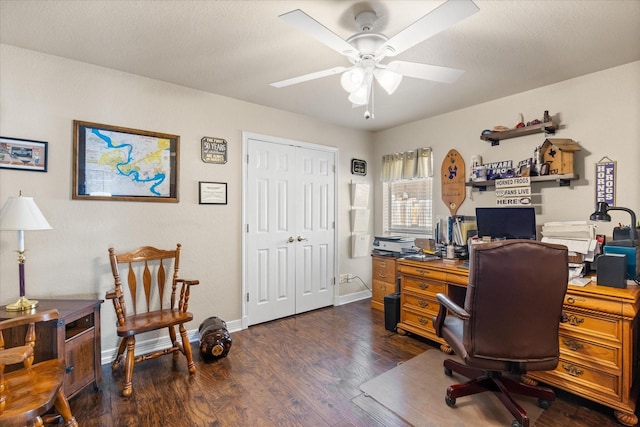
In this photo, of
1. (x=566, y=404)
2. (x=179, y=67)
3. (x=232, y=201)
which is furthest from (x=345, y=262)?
(x=179, y=67)

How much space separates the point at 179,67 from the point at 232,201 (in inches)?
51.6

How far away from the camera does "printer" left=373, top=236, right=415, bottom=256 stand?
3750mm

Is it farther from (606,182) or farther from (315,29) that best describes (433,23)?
(606,182)

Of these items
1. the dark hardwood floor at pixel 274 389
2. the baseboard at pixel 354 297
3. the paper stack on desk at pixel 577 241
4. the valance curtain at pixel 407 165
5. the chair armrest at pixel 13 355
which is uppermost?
the valance curtain at pixel 407 165

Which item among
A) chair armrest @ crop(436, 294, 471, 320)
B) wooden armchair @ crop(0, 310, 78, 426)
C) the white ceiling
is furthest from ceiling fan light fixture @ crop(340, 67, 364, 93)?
wooden armchair @ crop(0, 310, 78, 426)

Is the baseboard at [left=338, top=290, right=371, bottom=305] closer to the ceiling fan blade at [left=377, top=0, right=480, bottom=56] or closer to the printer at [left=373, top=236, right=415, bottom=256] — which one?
the printer at [left=373, top=236, right=415, bottom=256]

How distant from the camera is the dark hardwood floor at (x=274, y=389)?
187 cm

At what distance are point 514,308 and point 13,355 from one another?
2.43 m

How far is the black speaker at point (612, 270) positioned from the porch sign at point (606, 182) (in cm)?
77

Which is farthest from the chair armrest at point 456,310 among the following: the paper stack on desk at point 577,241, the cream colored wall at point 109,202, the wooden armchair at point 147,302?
the cream colored wall at point 109,202

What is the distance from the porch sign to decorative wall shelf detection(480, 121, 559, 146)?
0.48 metres

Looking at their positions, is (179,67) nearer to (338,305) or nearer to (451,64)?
(451,64)

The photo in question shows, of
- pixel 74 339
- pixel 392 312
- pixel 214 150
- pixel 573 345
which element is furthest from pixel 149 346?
pixel 573 345

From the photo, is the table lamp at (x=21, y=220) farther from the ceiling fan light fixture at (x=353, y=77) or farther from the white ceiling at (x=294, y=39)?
the ceiling fan light fixture at (x=353, y=77)
